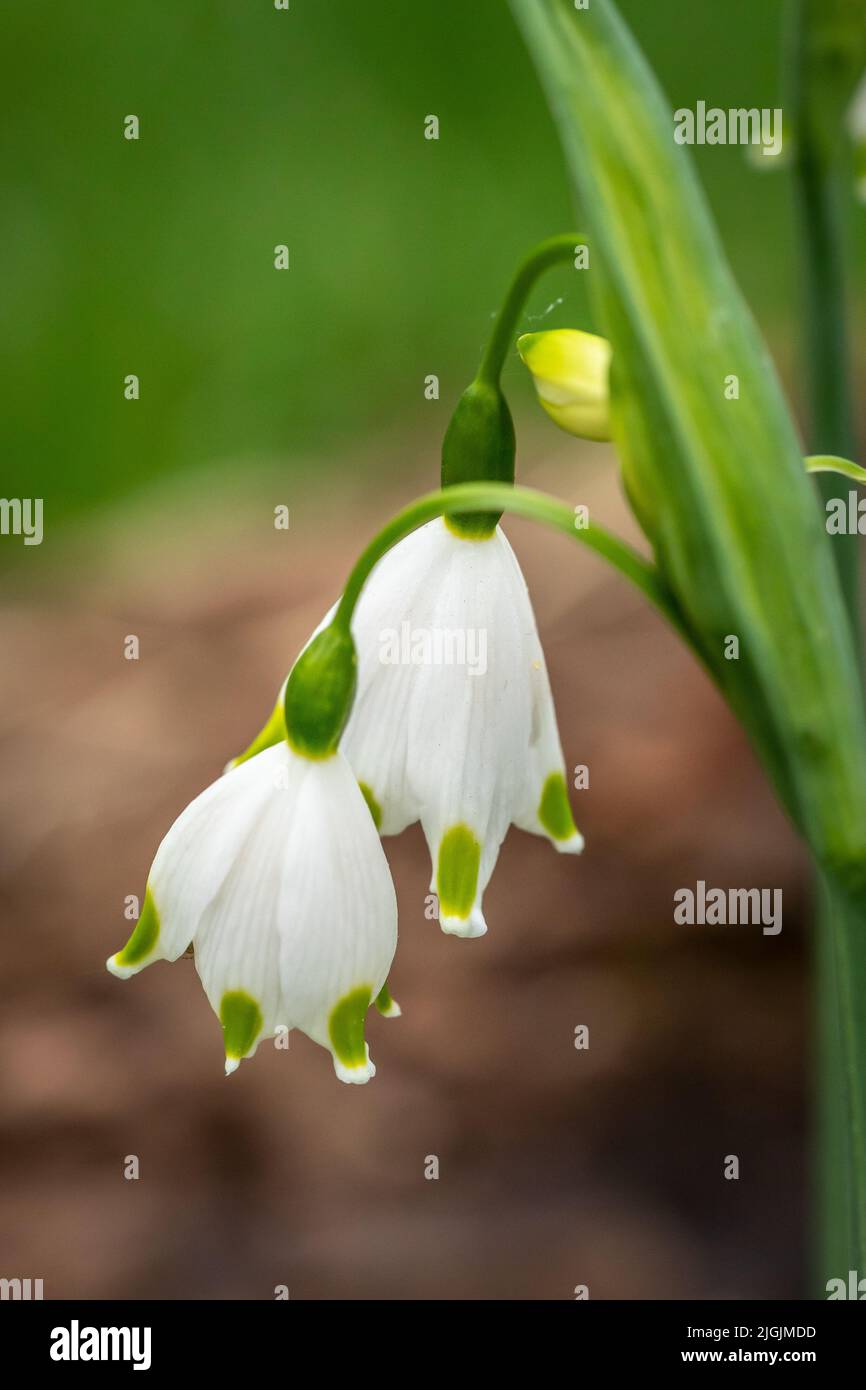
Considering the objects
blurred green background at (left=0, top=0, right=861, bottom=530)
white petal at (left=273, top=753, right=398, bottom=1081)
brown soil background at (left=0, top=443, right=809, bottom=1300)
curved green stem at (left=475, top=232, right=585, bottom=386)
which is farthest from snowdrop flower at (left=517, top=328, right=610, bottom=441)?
blurred green background at (left=0, top=0, right=861, bottom=530)

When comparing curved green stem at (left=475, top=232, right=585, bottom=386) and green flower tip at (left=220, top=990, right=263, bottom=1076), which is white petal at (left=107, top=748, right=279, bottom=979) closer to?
green flower tip at (left=220, top=990, right=263, bottom=1076)

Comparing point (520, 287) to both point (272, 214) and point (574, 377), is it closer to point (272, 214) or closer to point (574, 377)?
point (574, 377)

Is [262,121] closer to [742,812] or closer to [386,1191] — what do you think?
[742,812]

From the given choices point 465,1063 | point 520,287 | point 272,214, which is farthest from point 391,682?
point 272,214

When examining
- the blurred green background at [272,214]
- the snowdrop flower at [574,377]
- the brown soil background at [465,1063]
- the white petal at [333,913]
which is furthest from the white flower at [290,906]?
the blurred green background at [272,214]

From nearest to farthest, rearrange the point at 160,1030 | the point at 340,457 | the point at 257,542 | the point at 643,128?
the point at 643,128 < the point at 160,1030 < the point at 257,542 < the point at 340,457

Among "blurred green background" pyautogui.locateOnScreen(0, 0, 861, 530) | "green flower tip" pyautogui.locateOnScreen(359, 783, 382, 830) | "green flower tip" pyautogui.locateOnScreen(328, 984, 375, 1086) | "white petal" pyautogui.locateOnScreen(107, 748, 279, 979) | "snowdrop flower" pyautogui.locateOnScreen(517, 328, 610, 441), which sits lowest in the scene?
"green flower tip" pyautogui.locateOnScreen(328, 984, 375, 1086)

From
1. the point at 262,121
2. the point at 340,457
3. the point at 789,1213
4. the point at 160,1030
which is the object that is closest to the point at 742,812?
the point at 789,1213
